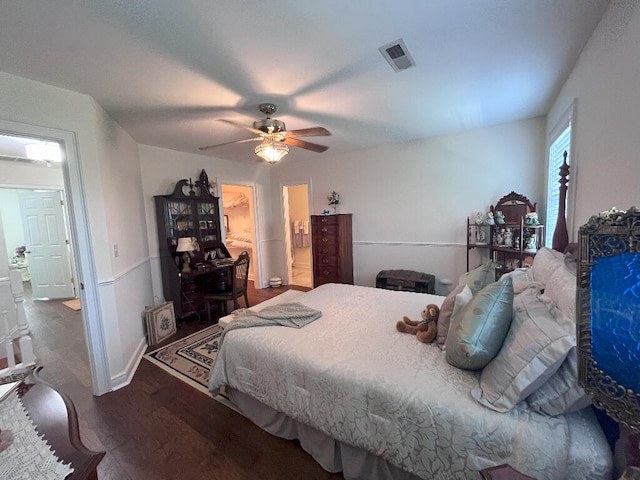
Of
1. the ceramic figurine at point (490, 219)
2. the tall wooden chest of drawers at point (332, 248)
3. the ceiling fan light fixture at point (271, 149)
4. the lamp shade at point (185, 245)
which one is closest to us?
the ceiling fan light fixture at point (271, 149)

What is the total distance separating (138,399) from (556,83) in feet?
14.4

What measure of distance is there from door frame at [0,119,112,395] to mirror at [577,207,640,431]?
2.97 metres

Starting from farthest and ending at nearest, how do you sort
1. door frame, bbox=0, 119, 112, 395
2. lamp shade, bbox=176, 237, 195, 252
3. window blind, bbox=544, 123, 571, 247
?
lamp shade, bbox=176, 237, 195, 252 → window blind, bbox=544, 123, 571, 247 → door frame, bbox=0, 119, 112, 395

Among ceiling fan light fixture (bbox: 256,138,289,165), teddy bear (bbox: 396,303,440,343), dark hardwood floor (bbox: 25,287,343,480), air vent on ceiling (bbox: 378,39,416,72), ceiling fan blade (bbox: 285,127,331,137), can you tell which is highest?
air vent on ceiling (bbox: 378,39,416,72)

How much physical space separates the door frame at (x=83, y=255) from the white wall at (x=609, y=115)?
3.41 metres

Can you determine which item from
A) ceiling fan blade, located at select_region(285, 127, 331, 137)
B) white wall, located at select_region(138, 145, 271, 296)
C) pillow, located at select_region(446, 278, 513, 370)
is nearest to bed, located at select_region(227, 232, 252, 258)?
white wall, located at select_region(138, 145, 271, 296)

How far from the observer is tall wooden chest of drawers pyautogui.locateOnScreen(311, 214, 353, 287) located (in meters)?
4.48

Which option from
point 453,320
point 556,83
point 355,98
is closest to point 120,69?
point 355,98

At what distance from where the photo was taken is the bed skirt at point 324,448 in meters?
1.41

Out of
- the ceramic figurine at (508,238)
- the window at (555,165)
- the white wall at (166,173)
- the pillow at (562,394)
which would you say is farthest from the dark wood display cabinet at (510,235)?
the white wall at (166,173)

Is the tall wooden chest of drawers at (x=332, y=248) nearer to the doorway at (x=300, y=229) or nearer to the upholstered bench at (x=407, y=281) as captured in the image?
the upholstered bench at (x=407, y=281)

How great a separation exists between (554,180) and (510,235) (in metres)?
0.71

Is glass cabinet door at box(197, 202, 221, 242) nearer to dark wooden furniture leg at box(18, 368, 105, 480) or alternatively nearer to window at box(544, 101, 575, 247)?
dark wooden furniture leg at box(18, 368, 105, 480)

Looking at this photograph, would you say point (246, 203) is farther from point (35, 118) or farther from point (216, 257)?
point (35, 118)
